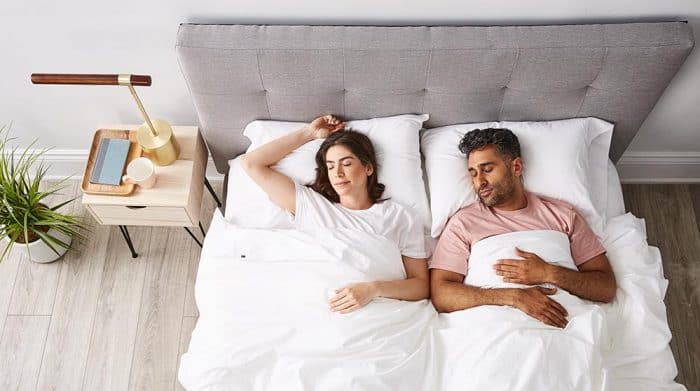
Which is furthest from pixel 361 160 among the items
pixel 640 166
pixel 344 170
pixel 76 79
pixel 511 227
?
pixel 640 166

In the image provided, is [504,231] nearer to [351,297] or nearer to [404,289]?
[404,289]

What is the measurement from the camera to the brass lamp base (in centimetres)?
185

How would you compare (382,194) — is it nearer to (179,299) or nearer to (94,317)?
(179,299)

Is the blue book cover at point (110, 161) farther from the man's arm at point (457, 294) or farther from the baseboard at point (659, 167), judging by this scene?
the baseboard at point (659, 167)

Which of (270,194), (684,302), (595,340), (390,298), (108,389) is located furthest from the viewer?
(684,302)

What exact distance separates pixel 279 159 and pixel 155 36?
1.81 feet

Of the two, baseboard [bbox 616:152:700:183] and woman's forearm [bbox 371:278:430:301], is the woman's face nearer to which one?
woman's forearm [bbox 371:278:430:301]

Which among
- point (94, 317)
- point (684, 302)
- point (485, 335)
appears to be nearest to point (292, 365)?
point (485, 335)

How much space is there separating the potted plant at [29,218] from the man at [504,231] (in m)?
1.41

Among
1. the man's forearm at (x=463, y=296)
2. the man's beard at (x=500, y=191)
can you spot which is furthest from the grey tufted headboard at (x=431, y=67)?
the man's forearm at (x=463, y=296)

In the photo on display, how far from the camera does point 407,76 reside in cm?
172

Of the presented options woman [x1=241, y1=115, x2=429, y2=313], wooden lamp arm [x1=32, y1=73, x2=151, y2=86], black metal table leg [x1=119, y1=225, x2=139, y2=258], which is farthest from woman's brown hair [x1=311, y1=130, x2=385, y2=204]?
black metal table leg [x1=119, y1=225, x2=139, y2=258]

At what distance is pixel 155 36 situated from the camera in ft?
5.87

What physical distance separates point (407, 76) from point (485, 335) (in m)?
0.80
